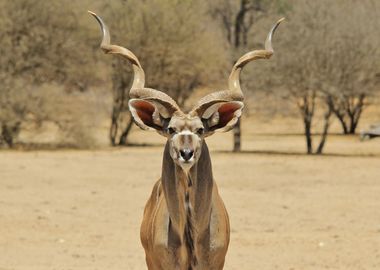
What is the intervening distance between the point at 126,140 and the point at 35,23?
6331 mm

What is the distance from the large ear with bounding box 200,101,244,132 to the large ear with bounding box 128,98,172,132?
0.25m

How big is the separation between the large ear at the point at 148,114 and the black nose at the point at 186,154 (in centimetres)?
44

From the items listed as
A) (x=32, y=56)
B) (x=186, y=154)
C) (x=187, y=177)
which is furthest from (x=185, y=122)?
(x=32, y=56)

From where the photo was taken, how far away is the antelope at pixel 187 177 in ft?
21.5

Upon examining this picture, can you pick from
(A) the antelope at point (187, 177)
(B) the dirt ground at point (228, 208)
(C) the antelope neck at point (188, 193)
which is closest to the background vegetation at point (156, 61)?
(B) the dirt ground at point (228, 208)

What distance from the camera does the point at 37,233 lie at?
51.1ft

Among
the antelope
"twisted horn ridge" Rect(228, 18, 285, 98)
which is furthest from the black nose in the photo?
"twisted horn ridge" Rect(228, 18, 285, 98)

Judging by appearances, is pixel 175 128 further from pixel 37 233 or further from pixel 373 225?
pixel 373 225

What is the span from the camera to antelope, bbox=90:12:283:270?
21.5 feet

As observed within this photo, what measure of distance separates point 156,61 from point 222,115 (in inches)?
1273

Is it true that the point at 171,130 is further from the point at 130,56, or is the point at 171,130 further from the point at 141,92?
the point at 130,56

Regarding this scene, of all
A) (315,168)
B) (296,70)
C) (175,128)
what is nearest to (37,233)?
(175,128)

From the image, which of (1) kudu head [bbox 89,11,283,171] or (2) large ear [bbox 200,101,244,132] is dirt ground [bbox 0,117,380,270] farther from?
(2) large ear [bbox 200,101,244,132]

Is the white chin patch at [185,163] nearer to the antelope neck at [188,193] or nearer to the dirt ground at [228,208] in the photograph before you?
the antelope neck at [188,193]
